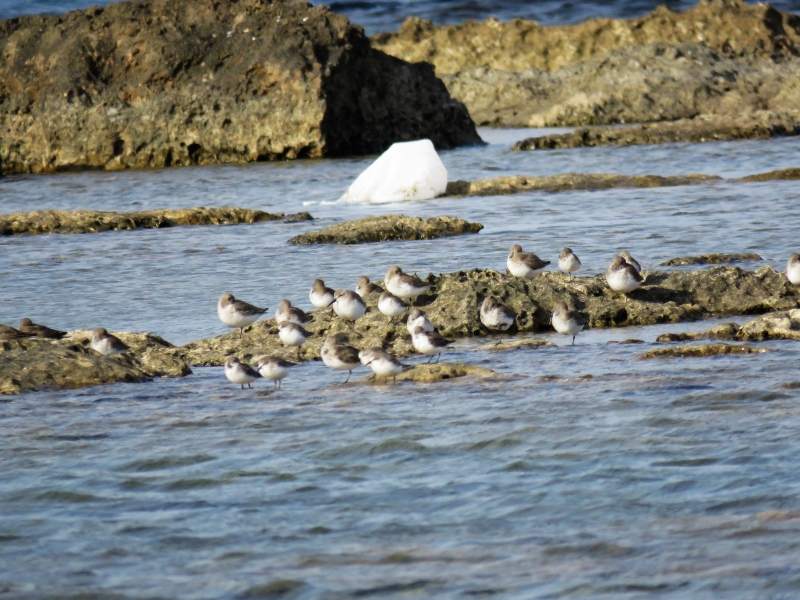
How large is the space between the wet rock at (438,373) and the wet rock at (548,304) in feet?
4.01

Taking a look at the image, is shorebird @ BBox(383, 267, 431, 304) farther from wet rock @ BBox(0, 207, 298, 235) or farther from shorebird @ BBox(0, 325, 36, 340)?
wet rock @ BBox(0, 207, 298, 235)

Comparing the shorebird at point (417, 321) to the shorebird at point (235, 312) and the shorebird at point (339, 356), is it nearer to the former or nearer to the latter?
the shorebird at point (339, 356)

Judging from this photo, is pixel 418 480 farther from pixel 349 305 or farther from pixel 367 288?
pixel 367 288

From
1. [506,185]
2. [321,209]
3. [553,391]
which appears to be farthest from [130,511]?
[506,185]

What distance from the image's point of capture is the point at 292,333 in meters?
9.23

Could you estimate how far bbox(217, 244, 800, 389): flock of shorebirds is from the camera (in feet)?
27.9

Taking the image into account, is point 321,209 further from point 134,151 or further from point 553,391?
point 553,391

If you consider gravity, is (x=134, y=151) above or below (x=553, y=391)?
Answer: above

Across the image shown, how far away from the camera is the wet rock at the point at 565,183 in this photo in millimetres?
20531

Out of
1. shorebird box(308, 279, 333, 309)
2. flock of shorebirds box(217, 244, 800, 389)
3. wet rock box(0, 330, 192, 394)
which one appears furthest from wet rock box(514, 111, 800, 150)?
wet rock box(0, 330, 192, 394)

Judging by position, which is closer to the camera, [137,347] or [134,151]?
[137,347]

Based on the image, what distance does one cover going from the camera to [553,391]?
26.0ft

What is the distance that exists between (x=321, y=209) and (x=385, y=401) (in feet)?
39.4

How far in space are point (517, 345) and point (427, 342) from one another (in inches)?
38.9
